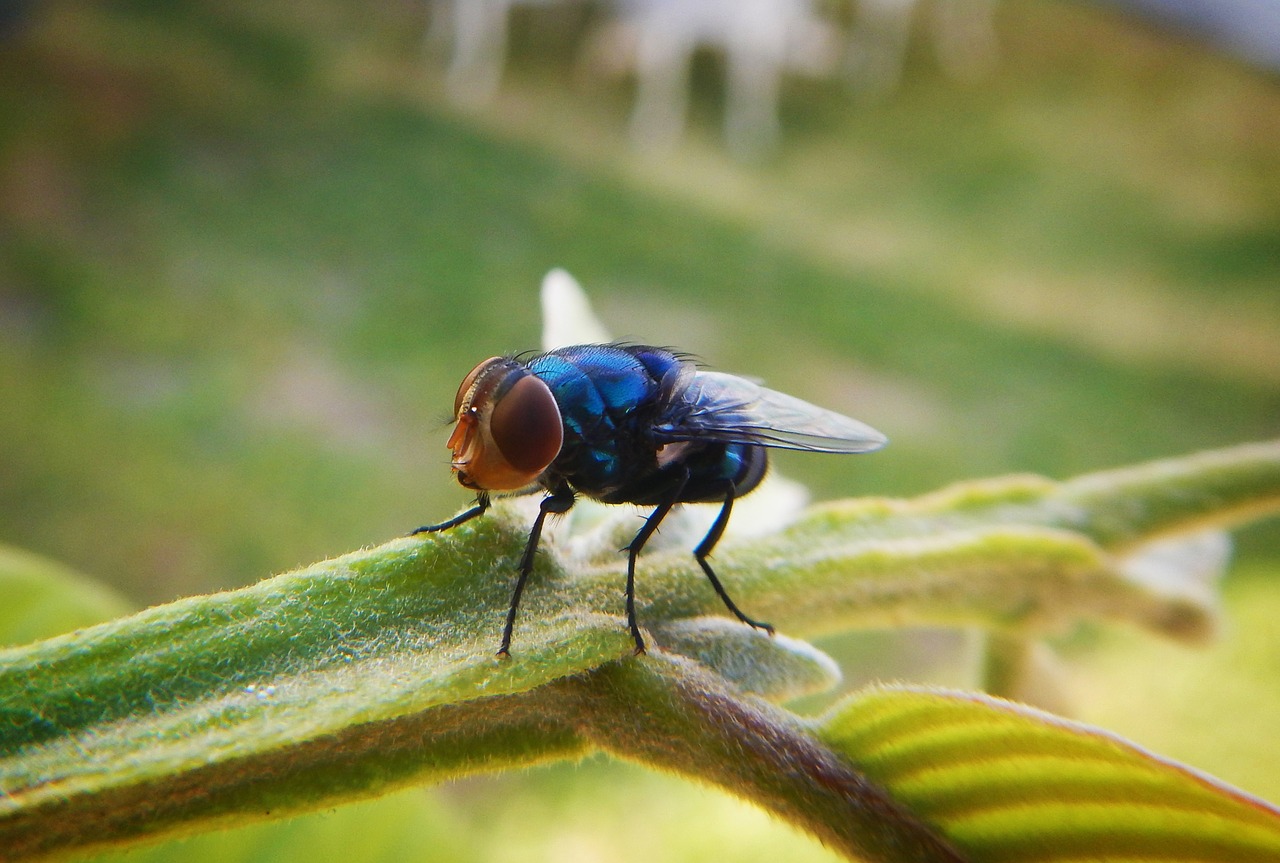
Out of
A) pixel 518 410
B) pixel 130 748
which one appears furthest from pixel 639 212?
pixel 130 748

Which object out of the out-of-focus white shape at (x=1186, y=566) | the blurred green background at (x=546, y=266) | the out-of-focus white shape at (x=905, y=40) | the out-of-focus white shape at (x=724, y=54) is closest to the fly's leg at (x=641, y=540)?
the out-of-focus white shape at (x=1186, y=566)

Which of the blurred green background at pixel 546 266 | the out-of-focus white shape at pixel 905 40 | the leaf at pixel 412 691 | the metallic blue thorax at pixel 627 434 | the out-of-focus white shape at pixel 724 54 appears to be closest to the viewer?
the leaf at pixel 412 691

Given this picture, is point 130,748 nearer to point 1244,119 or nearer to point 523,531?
point 523,531

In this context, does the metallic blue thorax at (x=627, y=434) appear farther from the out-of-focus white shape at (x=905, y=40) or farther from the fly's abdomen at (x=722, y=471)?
the out-of-focus white shape at (x=905, y=40)

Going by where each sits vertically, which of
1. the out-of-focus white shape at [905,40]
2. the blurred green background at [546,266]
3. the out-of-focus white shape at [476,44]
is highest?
the out-of-focus white shape at [905,40]

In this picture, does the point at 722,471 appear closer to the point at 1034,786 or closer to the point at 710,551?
the point at 710,551

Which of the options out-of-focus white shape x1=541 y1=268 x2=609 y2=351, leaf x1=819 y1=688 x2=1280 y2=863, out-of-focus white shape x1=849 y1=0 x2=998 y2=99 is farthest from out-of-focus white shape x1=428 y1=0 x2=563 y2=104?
leaf x1=819 y1=688 x2=1280 y2=863

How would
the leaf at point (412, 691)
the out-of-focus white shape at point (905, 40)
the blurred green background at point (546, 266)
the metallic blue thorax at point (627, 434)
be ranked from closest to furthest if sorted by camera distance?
the leaf at point (412, 691) < the metallic blue thorax at point (627, 434) < the blurred green background at point (546, 266) < the out-of-focus white shape at point (905, 40)

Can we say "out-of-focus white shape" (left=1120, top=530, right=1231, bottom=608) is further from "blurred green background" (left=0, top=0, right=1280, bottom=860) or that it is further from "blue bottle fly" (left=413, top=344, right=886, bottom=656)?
"blurred green background" (left=0, top=0, right=1280, bottom=860)
